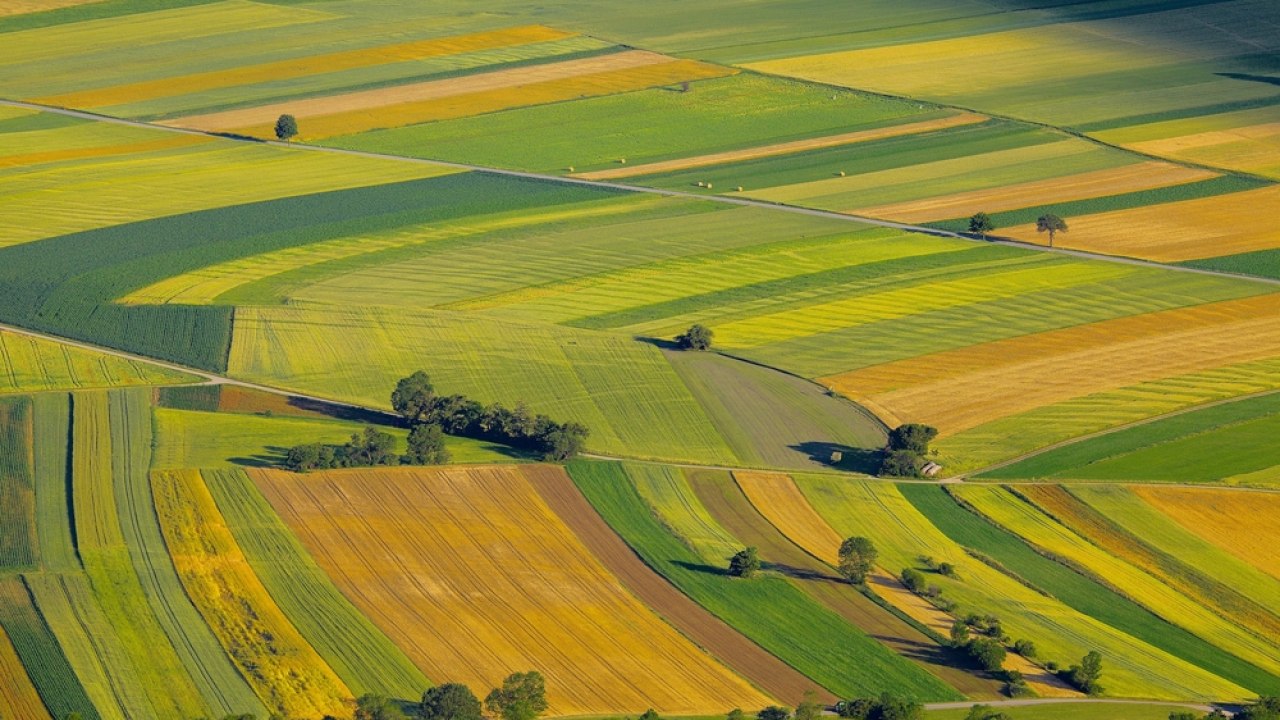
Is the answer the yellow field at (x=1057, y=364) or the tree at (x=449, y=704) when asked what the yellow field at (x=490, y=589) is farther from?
the yellow field at (x=1057, y=364)

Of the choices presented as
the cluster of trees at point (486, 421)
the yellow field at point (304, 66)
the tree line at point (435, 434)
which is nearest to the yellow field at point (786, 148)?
the yellow field at point (304, 66)

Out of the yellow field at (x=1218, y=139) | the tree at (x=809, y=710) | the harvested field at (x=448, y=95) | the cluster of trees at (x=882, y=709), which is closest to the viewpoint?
the cluster of trees at (x=882, y=709)

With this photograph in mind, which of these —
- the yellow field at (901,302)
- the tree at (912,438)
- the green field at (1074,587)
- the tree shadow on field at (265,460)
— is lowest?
the green field at (1074,587)

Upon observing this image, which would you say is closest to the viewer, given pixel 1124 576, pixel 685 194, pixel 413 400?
pixel 1124 576

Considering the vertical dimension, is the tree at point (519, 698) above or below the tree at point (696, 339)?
below

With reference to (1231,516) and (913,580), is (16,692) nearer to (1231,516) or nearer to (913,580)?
(913,580)

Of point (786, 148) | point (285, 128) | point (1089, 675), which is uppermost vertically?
point (285, 128)

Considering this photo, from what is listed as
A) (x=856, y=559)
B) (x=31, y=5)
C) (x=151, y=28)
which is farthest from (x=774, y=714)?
(x=31, y=5)
